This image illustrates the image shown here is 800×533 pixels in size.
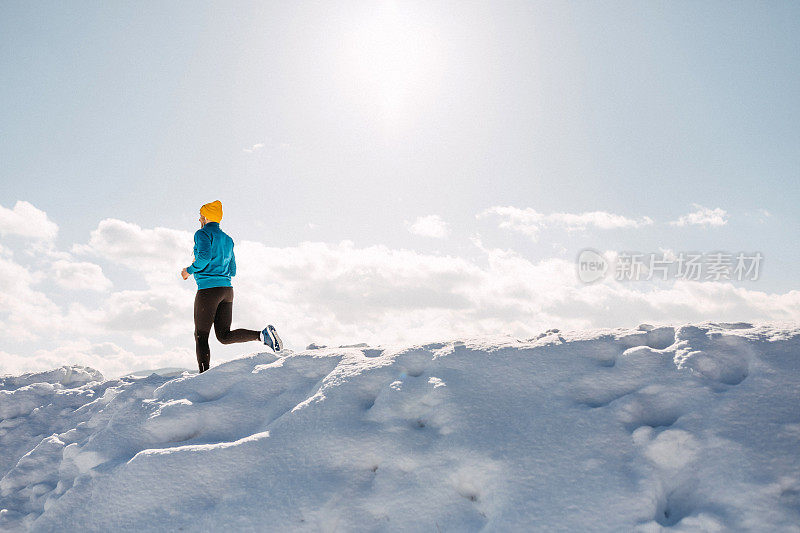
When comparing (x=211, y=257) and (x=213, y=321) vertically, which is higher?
(x=211, y=257)

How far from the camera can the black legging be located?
6008 millimetres

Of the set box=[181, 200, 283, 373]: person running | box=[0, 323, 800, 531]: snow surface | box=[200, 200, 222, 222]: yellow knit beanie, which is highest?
box=[200, 200, 222, 222]: yellow knit beanie

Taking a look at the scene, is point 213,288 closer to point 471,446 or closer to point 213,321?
point 213,321

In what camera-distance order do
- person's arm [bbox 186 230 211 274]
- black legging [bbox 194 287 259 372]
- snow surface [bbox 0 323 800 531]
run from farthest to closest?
1. black legging [bbox 194 287 259 372]
2. person's arm [bbox 186 230 211 274]
3. snow surface [bbox 0 323 800 531]

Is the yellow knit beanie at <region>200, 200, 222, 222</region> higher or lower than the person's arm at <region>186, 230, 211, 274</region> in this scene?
higher

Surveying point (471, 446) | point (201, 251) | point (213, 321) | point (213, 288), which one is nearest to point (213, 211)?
point (201, 251)

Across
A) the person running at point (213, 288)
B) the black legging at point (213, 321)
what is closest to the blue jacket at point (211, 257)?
the person running at point (213, 288)

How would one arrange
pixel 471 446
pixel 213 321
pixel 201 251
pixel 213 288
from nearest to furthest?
pixel 471 446, pixel 201 251, pixel 213 288, pixel 213 321

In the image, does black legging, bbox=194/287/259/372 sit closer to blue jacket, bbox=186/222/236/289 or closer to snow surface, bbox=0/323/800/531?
blue jacket, bbox=186/222/236/289

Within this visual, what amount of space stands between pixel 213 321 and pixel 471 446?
422 centimetres

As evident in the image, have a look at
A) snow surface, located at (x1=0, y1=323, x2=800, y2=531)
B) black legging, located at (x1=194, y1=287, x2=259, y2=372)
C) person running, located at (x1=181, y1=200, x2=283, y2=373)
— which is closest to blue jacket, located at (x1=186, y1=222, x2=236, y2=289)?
person running, located at (x1=181, y1=200, x2=283, y2=373)

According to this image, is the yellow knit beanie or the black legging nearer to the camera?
the black legging

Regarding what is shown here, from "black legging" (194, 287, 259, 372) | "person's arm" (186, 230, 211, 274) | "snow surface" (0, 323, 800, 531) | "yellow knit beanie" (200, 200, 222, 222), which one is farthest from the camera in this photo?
"yellow knit beanie" (200, 200, 222, 222)

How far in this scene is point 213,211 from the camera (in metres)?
6.18
